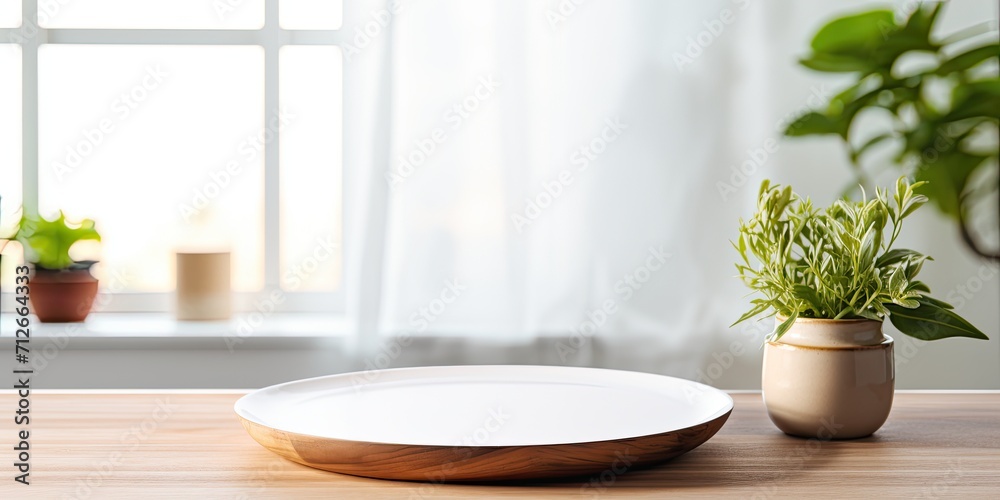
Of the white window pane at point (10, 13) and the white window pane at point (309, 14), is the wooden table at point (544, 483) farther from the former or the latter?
the white window pane at point (10, 13)

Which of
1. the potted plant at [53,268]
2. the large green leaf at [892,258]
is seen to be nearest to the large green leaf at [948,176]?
the large green leaf at [892,258]

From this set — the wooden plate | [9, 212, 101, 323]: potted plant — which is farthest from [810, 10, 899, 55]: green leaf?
[9, 212, 101, 323]: potted plant

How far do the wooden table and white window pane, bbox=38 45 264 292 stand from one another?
1009 millimetres

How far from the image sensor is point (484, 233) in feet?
4.93

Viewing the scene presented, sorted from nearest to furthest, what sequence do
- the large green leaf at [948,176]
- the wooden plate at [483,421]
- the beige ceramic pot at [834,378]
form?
the wooden plate at [483,421], the beige ceramic pot at [834,378], the large green leaf at [948,176]

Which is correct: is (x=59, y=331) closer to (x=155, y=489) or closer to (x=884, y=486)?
(x=155, y=489)

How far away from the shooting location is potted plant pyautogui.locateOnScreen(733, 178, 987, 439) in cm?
66

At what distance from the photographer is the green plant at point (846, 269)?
67 cm

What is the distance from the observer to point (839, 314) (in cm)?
67

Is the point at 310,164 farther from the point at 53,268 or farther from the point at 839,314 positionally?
the point at 839,314

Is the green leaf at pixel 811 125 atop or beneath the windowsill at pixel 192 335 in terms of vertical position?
atop

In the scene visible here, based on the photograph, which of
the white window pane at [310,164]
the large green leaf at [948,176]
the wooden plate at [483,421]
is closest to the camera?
the wooden plate at [483,421]

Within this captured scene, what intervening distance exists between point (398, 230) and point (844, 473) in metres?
1.03

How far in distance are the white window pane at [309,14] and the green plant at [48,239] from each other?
0.61 m
